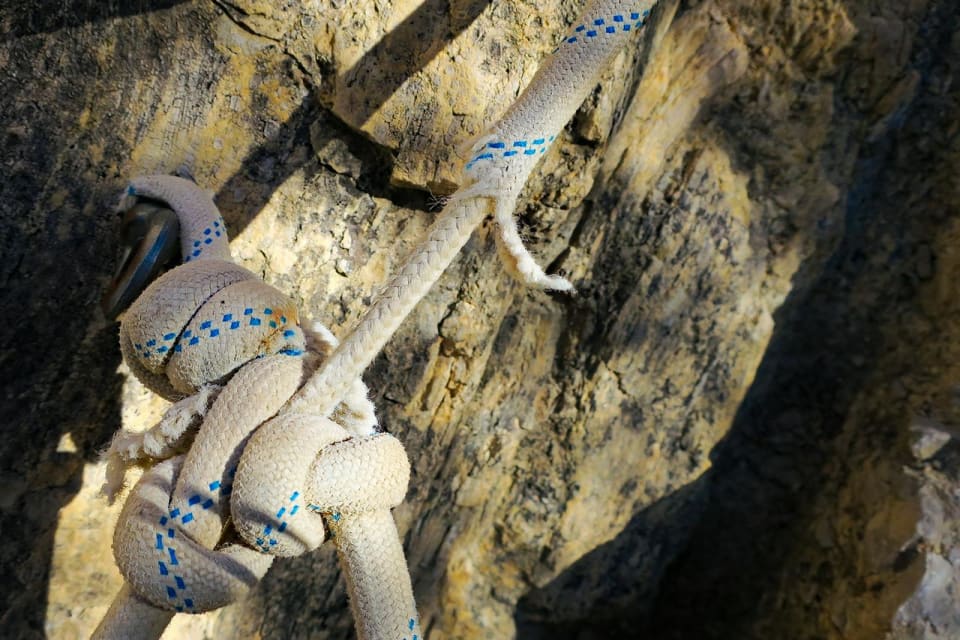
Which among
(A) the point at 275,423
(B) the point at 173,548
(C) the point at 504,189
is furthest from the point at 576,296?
(B) the point at 173,548

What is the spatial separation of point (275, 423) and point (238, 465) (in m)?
0.05

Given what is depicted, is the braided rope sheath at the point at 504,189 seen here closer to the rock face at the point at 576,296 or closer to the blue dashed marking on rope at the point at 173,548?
the blue dashed marking on rope at the point at 173,548

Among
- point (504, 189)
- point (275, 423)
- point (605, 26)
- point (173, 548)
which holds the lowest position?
point (173, 548)

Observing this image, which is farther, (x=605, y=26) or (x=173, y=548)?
(x=605, y=26)

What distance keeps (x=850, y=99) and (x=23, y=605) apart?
1452 millimetres

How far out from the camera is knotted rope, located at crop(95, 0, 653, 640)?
0.69m

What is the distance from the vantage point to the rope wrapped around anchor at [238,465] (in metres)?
0.68

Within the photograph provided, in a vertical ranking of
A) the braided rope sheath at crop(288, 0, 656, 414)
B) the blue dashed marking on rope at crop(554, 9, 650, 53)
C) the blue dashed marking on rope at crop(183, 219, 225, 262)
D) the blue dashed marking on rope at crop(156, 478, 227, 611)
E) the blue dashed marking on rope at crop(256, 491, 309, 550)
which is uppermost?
the blue dashed marking on rope at crop(554, 9, 650, 53)

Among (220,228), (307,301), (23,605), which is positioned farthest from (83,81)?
(23,605)

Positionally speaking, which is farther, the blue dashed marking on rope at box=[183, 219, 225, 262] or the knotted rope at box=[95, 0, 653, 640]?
the blue dashed marking on rope at box=[183, 219, 225, 262]

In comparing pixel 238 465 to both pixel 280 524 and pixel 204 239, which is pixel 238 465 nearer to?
pixel 280 524

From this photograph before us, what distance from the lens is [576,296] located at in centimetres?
124

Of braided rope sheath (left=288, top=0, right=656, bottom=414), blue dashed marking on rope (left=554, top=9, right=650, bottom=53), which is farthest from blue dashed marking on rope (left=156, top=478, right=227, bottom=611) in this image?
blue dashed marking on rope (left=554, top=9, right=650, bottom=53)

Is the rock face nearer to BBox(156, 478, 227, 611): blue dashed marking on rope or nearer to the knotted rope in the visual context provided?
the knotted rope
